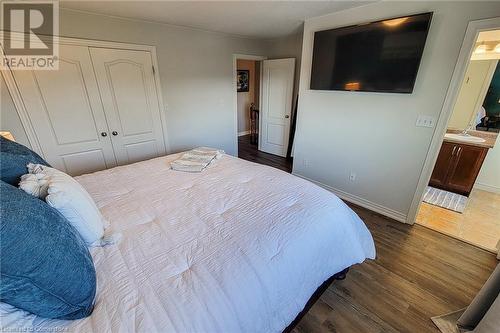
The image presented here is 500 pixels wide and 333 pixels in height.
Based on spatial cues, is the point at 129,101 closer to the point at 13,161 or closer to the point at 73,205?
the point at 13,161

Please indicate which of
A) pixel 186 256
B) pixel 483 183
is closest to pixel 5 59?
pixel 186 256

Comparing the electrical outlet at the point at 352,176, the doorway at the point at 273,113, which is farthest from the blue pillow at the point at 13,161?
the doorway at the point at 273,113

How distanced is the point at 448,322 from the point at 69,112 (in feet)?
13.0

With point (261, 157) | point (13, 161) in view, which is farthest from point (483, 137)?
point (13, 161)

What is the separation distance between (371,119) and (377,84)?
0.39 meters

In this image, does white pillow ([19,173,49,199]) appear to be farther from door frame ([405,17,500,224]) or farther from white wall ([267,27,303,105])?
white wall ([267,27,303,105])

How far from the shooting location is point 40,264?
0.64 meters

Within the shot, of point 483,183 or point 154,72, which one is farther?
point 483,183

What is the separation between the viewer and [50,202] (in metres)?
0.87

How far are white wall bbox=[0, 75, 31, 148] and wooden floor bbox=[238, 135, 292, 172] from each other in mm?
3224

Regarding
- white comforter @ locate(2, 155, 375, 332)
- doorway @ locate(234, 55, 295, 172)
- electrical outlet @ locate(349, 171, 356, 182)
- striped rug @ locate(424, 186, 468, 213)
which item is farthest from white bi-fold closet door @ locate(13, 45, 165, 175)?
striped rug @ locate(424, 186, 468, 213)

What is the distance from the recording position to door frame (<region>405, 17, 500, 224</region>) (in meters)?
1.72

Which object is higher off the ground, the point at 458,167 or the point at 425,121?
the point at 425,121

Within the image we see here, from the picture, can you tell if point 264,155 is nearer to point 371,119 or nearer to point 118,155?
point 371,119
